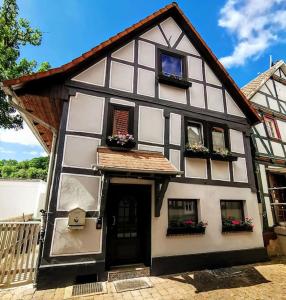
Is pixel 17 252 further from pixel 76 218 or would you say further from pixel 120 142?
pixel 120 142

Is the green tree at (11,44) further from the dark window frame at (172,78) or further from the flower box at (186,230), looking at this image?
the flower box at (186,230)

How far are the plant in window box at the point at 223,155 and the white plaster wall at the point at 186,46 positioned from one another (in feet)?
13.3

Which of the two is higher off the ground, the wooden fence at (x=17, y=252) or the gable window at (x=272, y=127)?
the gable window at (x=272, y=127)

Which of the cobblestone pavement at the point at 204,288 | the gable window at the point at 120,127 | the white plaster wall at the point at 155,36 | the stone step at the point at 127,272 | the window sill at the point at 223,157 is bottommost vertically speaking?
the cobblestone pavement at the point at 204,288

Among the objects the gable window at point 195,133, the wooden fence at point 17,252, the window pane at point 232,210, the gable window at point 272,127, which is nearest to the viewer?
the wooden fence at point 17,252

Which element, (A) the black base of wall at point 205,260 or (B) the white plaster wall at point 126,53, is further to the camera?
(B) the white plaster wall at point 126,53

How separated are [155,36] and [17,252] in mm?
7940

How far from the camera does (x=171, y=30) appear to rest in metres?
7.88

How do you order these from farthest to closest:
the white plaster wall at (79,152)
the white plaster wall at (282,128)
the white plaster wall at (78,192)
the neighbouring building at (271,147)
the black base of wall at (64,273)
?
the white plaster wall at (282,128), the neighbouring building at (271,147), the white plaster wall at (79,152), the white plaster wall at (78,192), the black base of wall at (64,273)

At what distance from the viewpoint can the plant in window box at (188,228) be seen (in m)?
5.79

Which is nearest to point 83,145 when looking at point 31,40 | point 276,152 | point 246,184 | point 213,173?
point 213,173

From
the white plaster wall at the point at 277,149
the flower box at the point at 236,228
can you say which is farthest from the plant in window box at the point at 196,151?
the white plaster wall at the point at 277,149

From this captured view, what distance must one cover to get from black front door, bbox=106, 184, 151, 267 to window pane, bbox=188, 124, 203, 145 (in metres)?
2.49

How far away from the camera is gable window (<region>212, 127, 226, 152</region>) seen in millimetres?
7555
